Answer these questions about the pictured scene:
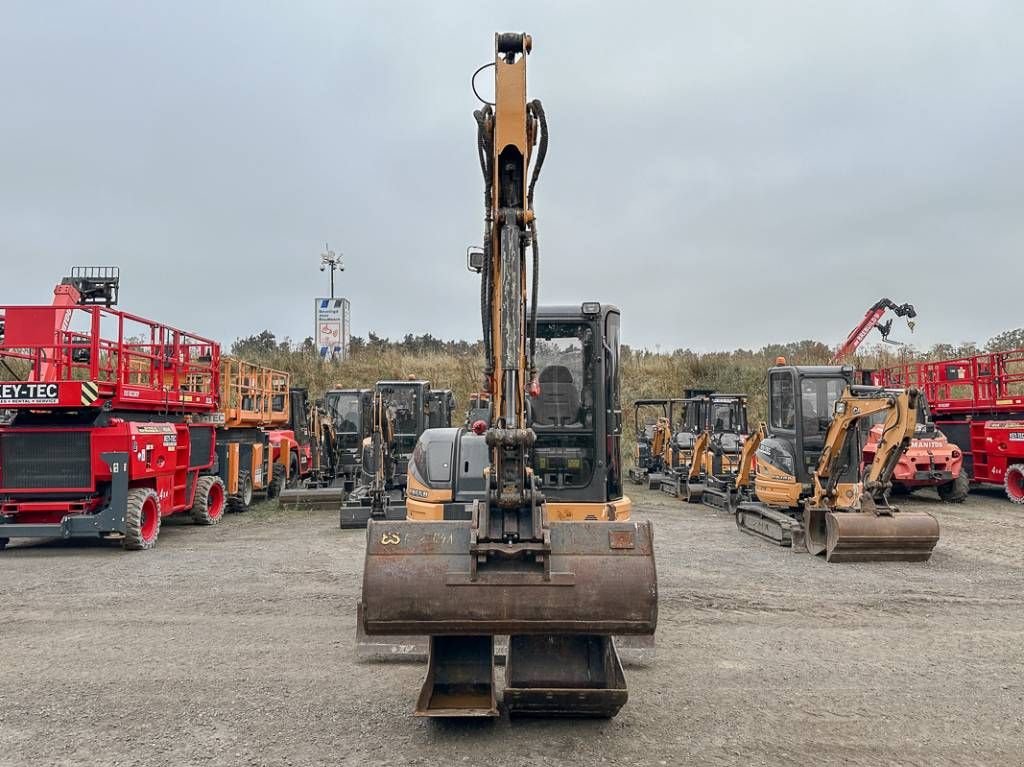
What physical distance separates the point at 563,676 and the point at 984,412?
15.9 m

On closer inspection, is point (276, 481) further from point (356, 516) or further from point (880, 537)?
point (880, 537)

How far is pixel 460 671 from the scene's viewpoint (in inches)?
161

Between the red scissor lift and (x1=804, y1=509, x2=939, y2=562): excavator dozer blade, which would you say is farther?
the red scissor lift

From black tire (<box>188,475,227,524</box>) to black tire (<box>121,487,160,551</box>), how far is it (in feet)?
6.29

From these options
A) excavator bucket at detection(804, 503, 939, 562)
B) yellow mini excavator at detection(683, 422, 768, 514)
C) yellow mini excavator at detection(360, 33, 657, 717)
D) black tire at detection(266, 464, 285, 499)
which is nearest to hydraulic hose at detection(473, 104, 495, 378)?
yellow mini excavator at detection(360, 33, 657, 717)

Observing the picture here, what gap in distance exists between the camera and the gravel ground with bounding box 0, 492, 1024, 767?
150 inches

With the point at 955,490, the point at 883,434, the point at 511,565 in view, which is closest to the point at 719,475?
the point at 955,490

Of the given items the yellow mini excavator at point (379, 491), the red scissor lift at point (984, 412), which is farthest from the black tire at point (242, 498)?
the red scissor lift at point (984, 412)

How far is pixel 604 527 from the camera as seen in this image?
13.2ft

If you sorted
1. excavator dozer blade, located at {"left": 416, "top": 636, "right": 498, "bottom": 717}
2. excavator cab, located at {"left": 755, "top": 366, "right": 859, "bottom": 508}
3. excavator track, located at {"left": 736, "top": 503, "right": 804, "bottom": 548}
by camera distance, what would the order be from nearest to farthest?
excavator dozer blade, located at {"left": 416, "top": 636, "right": 498, "bottom": 717}
excavator track, located at {"left": 736, "top": 503, "right": 804, "bottom": 548}
excavator cab, located at {"left": 755, "top": 366, "right": 859, "bottom": 508}

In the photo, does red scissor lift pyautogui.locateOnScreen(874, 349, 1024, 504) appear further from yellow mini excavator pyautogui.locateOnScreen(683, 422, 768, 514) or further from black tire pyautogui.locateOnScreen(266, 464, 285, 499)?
black tire pyautogui.locateOnScreen(266, 464, 285, 499)

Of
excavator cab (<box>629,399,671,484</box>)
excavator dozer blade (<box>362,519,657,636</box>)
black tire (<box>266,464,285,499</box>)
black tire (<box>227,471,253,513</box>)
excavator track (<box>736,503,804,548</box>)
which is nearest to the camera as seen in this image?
excavator dozer blade (<box>362,519,657,636</box>)

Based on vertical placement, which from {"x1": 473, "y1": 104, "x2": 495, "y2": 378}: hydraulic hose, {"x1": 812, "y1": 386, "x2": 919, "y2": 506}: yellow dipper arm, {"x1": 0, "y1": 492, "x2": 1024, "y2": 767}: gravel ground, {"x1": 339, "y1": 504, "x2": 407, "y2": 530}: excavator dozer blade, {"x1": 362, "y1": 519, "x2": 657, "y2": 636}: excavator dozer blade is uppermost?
{"x1": 473, "y1": 104, "x2": 495, "y2": 378}: hydraulic hose

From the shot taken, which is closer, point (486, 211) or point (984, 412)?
point (486, 211)
